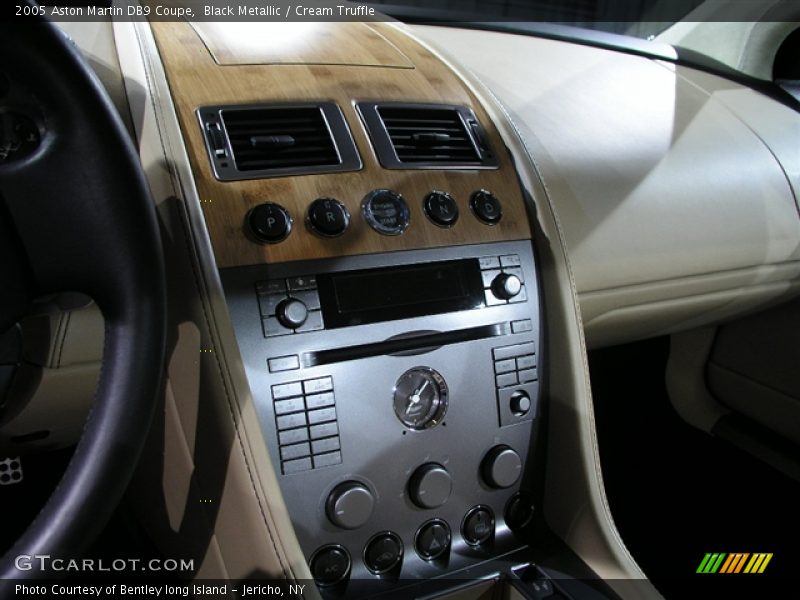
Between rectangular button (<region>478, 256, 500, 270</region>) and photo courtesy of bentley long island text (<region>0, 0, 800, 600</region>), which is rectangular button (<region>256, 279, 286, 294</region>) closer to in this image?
photo courtesy of bentley long island text (<region>0, 0, 800, 600</region>)

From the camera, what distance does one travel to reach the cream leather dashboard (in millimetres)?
1480

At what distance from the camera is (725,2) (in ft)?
6.77

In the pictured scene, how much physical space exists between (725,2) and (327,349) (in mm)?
1720

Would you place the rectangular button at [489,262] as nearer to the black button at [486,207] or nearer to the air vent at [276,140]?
the black button at [486,207]

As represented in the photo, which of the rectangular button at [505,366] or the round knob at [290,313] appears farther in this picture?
the rectangular button at [505,366]

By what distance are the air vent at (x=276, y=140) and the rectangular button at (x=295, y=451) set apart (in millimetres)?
346

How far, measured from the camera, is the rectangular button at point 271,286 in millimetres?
925

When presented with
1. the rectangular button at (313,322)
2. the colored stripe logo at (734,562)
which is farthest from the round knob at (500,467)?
the colored stripe logo at (734,562)

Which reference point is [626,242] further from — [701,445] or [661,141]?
[701,445]

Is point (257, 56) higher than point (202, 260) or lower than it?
higher

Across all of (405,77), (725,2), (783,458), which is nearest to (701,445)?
(783,458)

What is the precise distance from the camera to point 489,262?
109 centimetres

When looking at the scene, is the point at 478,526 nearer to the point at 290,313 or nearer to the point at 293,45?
the point at 290,313

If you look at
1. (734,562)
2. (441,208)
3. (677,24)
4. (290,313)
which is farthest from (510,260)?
(677,24)
